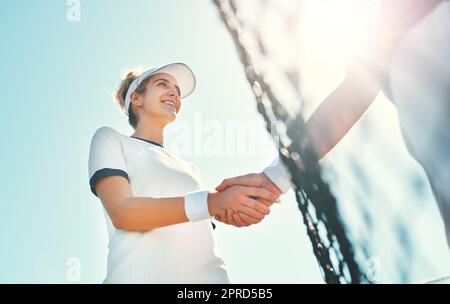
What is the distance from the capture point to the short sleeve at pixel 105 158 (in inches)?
52.8

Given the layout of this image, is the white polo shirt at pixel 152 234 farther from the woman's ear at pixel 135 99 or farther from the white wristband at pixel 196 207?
the woman's ear at pixel 135 99

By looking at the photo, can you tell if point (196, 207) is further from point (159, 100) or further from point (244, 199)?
point (159, 100)

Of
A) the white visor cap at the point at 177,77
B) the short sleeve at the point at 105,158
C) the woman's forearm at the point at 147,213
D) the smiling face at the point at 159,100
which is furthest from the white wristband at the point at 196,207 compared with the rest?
the white visor cap at the point at 177,77

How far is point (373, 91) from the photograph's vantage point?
1.33 meters

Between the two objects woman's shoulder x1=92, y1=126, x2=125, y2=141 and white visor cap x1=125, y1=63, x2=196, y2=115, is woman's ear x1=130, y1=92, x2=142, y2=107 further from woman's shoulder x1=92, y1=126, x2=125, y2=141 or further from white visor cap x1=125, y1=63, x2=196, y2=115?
woman's shoulder x1=92, y1=126, x2=125, y2=141

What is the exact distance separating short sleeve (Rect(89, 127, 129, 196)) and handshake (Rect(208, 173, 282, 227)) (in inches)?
9.2

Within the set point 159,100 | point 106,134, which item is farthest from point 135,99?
point 106,134

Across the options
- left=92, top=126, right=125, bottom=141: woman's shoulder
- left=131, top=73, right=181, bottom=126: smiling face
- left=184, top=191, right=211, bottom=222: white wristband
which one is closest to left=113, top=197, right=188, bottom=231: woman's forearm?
left=184, top=191, right=211, bottom=222: white wristband

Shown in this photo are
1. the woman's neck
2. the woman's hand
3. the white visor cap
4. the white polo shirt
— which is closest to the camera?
the white polo shirt

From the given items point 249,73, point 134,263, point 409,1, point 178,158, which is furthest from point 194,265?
point 409,1

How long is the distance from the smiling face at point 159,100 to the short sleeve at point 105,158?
0.62 ft

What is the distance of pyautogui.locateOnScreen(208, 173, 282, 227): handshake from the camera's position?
1407 millimetres

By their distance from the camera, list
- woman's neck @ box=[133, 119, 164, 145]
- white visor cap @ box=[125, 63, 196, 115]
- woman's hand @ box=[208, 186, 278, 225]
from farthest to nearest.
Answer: white visor cap @ box=[125, 63, 196, 115] < woman's neck @ box=[133, 119, 164, 145] < woman's hand @ box=[208, 186, 278, 225]
